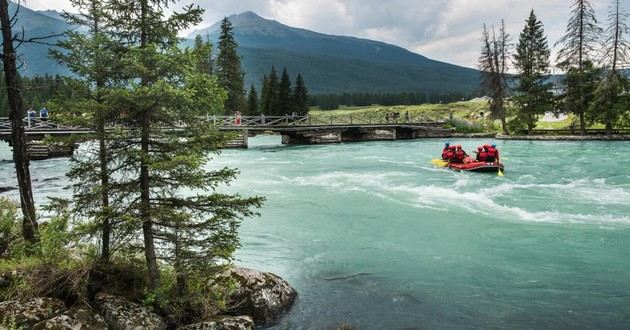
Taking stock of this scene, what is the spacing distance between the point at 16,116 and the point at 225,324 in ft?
17.9

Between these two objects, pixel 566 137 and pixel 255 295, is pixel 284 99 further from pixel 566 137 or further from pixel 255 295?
pixel 255 295

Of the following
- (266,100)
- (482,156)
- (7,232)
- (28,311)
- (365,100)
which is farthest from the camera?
(365,100)

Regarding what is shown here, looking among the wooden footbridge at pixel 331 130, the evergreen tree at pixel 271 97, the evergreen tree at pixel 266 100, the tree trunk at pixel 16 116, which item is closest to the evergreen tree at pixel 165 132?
the tree trunk at pixel 16 116

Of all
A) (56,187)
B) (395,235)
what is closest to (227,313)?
(395,235)

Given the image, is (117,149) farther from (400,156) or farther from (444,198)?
(400,156)

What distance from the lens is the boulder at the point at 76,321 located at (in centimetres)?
652

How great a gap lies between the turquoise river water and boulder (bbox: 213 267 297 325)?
27 centimetres

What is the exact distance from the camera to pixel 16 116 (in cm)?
878

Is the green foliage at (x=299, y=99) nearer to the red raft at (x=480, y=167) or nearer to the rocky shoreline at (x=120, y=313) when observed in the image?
the red raft at (x=480, y=167)

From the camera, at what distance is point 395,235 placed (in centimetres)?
1452

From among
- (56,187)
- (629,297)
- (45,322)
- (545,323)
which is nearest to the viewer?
(45,322)

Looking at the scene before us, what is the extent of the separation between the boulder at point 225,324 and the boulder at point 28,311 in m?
1.83

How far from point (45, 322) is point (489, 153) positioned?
2414 cm

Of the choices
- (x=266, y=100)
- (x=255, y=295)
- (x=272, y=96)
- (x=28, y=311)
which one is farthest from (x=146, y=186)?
(x=266, y=100)
